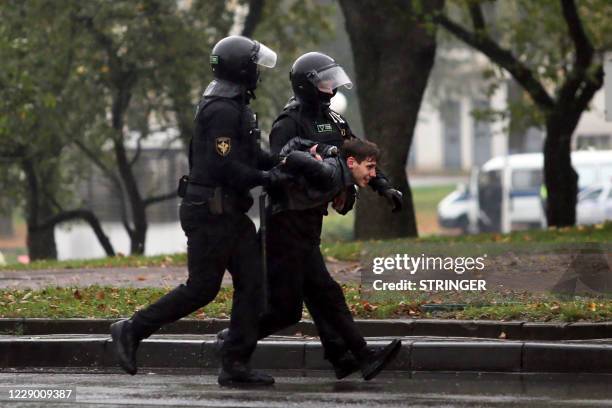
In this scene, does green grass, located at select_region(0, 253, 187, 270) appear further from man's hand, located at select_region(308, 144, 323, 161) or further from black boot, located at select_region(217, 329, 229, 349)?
man's hand, located at select_region(308, 144, 323, 161)

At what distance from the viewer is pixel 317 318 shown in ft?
28.5

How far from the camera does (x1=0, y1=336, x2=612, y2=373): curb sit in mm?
8992

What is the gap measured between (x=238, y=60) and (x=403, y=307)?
2.89 m

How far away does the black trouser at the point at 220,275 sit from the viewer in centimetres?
830

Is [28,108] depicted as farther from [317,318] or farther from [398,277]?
[317,318]

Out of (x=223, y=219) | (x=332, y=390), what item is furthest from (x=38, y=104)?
(x=332, y=390)

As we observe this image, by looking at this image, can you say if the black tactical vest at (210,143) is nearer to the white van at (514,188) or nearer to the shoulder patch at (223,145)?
the shoulder patch at (223,145)

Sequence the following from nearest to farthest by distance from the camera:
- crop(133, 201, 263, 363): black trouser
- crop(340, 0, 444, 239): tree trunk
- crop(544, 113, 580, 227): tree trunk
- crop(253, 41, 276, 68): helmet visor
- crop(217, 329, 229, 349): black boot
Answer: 1. crop(133, 201, 263, 363): black trouser
2. crop(253, 41, 276, 68): helmet visor
3. crop(217, 329, 229, 349): black boot
4. crop(340, 0, 444, 239): tree trunk
5. crop(544, 113, 580, 227): tree trunk

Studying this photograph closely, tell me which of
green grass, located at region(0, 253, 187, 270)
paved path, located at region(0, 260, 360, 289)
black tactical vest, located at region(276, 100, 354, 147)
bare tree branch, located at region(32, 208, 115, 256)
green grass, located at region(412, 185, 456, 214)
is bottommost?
green grass, located at region(412, 185, 456, 214)

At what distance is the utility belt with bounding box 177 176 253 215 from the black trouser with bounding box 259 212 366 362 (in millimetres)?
220

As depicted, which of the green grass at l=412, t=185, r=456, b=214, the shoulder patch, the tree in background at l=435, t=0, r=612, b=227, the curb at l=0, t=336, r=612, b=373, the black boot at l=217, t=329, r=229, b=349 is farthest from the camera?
the green grass at l=412, t=185, r=456, b=214

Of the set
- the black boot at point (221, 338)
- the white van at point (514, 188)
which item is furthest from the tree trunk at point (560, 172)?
the white van at point (514, 188)

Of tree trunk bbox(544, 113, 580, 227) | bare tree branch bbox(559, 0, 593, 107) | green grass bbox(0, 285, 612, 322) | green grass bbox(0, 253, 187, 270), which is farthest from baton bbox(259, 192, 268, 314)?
tree trunk bbox(544, 113, 580, 227)

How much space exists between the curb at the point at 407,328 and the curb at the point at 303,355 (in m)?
0.40
